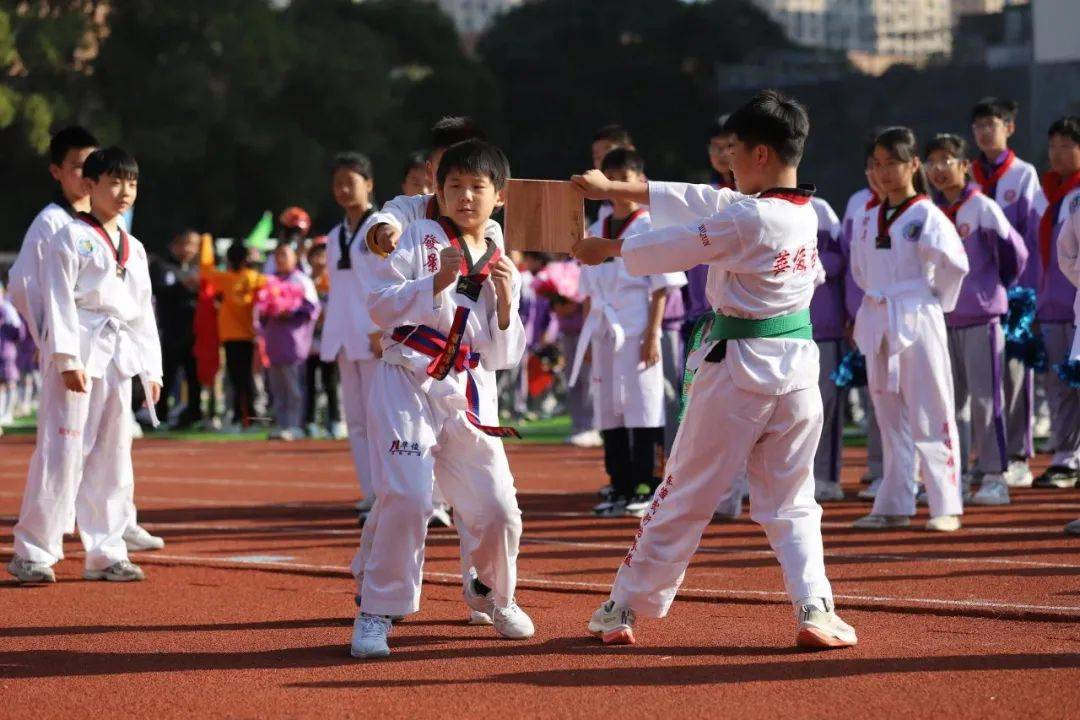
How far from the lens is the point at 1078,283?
31.9 feet

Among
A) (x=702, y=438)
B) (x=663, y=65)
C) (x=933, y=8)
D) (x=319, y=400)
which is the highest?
(x=933, y=8)

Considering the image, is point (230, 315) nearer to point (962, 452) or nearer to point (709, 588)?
point (962, 452)

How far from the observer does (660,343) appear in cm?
1134

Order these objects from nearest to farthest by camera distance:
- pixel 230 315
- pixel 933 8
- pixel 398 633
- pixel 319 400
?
1. pixel 398 633
2. pixel 230 315
3. pixel 319 400
4. pixel 933 8

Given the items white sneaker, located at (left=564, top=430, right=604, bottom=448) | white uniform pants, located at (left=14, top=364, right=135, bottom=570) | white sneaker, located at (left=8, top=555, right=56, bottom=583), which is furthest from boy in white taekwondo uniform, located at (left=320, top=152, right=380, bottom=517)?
white sneaker, located at (left=564, top=430, right=604, bottom=448)

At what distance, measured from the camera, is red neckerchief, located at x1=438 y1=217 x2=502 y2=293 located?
255 inches

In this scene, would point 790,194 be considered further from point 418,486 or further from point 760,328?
point 418,486

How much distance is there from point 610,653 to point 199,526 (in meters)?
5.46

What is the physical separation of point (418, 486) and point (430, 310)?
2.15 ft

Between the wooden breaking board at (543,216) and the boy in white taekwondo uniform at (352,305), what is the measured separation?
4.07 m

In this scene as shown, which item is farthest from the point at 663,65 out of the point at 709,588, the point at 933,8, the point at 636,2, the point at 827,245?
the point at 933,8

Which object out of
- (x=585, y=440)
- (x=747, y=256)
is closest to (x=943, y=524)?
(x=747, y=256)

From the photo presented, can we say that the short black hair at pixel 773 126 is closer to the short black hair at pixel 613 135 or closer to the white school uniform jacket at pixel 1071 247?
the white school uniform jacket at pixel 1071 247

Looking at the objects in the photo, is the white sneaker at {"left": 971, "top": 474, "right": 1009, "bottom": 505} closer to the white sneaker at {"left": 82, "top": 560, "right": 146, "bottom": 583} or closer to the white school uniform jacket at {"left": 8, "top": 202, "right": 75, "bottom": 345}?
the white sneaker at {"left": 82, "top": 560, "right": 146, "bottom": 583}
